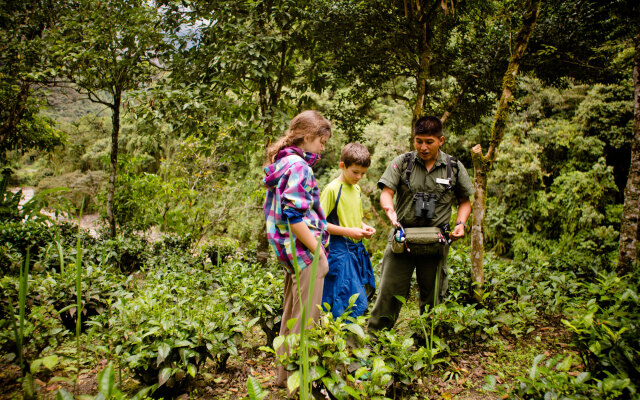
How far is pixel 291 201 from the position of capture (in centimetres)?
174

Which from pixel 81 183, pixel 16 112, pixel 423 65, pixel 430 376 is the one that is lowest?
pixel 81 183

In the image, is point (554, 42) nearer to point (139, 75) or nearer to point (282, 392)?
point (282, 392)

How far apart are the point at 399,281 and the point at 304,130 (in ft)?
4.49

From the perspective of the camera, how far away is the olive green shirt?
2424 mm

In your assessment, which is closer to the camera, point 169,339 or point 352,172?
point 169,339

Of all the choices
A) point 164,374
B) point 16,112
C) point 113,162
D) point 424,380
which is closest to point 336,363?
point 424,380

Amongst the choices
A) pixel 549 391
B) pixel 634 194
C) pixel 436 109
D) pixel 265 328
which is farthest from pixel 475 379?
pixel 436 109

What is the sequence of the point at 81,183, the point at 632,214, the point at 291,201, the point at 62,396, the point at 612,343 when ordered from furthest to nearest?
1. the point at 81,183
2. the point at 632,214
3. the point at 291,201
4. the point at 612,343
5. the point at 62,396

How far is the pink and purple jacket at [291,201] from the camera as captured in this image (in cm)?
175

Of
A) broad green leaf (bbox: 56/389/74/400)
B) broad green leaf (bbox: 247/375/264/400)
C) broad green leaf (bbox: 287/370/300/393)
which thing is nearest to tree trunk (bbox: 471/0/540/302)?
broad green leaf (bbox: 287/370/300/393)

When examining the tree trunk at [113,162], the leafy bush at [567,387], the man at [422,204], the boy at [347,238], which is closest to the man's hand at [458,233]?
the man at [422,204]

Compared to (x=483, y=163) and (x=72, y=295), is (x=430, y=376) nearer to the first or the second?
(x=483, y=163)

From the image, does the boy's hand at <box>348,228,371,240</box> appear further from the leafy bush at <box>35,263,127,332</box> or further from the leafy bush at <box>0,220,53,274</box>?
the leafy bush at <box>0,220,53,274</box>

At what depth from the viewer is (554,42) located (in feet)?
14.6
